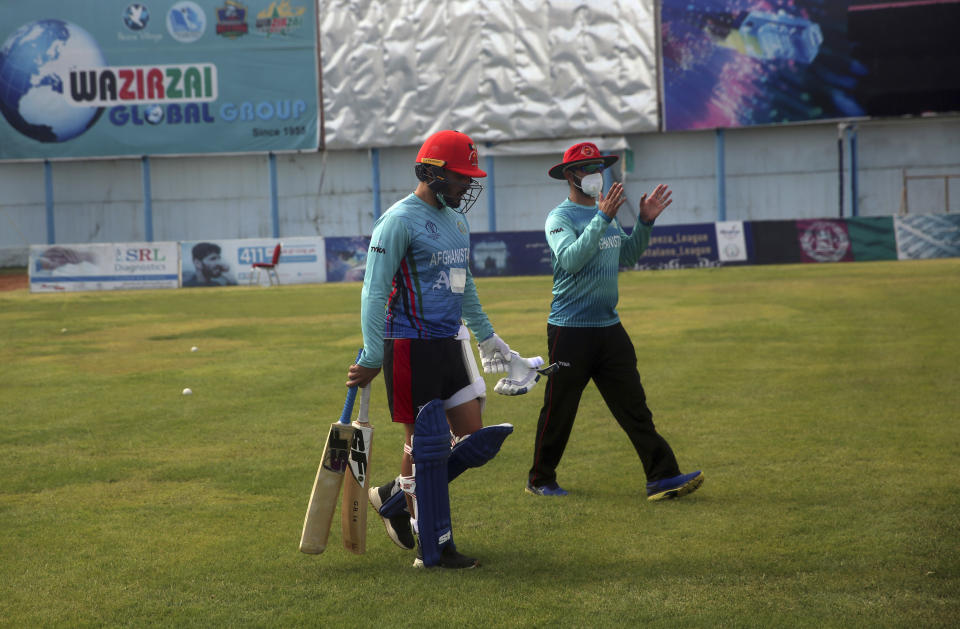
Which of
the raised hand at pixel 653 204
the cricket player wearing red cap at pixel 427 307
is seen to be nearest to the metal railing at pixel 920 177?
the raised hand at pixel 653 204

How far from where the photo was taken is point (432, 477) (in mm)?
5344

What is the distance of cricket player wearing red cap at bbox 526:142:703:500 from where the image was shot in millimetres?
6785

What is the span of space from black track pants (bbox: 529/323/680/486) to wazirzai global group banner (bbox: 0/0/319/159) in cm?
3806

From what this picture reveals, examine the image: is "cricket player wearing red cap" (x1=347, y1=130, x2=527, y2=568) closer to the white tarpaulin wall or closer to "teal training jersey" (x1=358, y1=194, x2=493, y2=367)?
"teal training jersey" (x1=358, y1=194, x2=493, y2=367)

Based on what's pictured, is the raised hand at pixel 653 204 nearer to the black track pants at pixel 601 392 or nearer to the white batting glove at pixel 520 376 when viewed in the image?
the black track pants at pixel 601 392

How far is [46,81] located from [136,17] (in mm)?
4730

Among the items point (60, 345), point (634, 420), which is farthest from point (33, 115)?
point (634, 420)

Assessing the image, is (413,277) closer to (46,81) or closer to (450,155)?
(450,155)

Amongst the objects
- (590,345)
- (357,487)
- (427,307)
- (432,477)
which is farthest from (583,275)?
(357,487)

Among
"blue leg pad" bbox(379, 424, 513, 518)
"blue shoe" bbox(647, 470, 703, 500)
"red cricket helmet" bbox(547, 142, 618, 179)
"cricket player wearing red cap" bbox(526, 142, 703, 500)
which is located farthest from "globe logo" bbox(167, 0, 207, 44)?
"blue leg pad" bbox(379, 424, 513, 518)

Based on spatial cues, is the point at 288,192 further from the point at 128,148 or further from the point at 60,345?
the point at 60,345

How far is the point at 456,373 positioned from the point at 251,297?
2229 centimetres

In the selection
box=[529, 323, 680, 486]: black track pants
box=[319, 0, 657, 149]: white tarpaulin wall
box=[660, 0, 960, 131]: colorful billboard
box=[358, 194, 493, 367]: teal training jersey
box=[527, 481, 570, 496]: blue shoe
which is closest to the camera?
box=[358, 194, 493, 367]: teal training jersey

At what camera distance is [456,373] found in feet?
18.1
